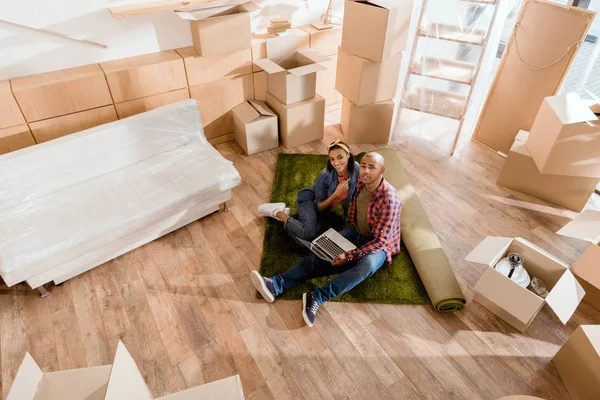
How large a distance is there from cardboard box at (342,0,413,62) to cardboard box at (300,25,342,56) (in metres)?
0.45

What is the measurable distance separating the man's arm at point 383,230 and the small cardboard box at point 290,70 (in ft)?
4.91

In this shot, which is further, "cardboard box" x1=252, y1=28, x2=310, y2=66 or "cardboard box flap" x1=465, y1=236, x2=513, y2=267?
"cardboard box" x1=252, y1=28, x2=310, y2=66

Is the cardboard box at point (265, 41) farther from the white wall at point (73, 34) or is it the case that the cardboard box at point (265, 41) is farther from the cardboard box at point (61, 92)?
the cardboard box at point (61, 92)

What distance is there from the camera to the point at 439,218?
314 centimetres

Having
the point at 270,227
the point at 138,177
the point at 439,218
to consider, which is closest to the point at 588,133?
the point at 439,218

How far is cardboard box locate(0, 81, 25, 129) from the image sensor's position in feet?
9.20

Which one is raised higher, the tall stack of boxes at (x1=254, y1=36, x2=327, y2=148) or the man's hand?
the tall stack of boxes at (x1=254, y1=36, x2=327, y2=148)

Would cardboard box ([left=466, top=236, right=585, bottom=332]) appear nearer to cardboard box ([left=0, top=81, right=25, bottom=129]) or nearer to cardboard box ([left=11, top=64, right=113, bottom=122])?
cardboard box ([left=11, top=64, right=113, bottom=122])

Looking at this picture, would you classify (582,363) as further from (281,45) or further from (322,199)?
(281,45)

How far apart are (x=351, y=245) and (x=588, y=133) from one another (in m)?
1.83

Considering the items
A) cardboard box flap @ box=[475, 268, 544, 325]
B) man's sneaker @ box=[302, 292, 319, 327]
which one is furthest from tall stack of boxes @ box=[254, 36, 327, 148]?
cardboard box flap @ box=[475, 268, 544, 325]

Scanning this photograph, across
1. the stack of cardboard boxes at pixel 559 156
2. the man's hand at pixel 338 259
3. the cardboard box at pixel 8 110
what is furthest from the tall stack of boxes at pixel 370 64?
the cardboard box at pixel 8 110

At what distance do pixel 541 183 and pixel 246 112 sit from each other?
2530 millimetres

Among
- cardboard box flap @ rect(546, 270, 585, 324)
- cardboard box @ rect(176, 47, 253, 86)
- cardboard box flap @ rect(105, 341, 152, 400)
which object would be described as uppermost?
cardboard box @ rect(176, 47, 253, 86)
